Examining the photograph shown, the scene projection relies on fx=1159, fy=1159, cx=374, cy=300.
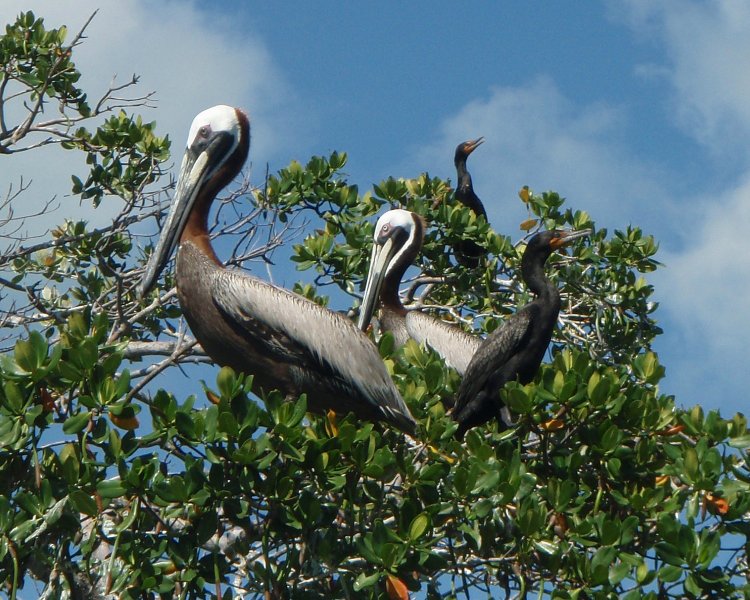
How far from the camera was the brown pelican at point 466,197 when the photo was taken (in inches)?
297

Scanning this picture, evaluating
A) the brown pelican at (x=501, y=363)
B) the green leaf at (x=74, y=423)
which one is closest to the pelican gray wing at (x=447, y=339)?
the brown pelican at (x=501, y=363)

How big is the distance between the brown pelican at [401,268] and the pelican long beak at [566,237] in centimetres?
97

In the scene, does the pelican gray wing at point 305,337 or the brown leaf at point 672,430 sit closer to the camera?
the brown leaf at point 672,430

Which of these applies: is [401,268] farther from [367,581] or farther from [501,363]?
[367,581]

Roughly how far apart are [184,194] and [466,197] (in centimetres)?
559

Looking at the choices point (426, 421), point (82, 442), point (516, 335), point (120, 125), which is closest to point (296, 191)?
point (120, 125)

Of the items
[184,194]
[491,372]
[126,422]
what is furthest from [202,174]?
[126,422]

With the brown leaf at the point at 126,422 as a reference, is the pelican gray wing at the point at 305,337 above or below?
above

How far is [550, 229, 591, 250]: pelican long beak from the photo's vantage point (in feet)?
22.2

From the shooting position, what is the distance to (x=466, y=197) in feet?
35.4

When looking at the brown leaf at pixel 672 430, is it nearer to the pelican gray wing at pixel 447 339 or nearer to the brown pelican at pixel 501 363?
the brown pelican at pixel 501 363

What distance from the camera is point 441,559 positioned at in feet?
12.5

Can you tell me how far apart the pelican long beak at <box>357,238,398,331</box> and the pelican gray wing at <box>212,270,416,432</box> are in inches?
62.9

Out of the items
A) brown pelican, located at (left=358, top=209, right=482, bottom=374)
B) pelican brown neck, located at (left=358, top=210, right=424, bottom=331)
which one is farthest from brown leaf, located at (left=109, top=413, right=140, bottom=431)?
brown pelican, located at (left=358, top=209, right=482, bottom=374)
